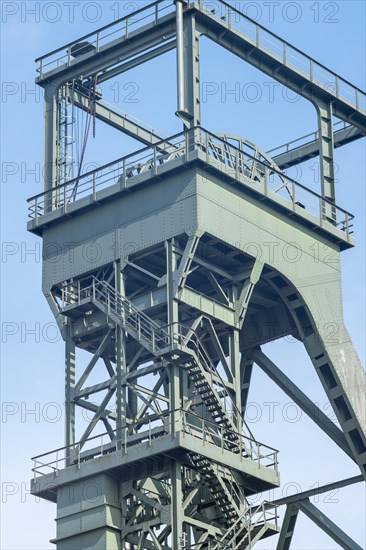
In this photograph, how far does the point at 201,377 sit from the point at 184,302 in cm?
222

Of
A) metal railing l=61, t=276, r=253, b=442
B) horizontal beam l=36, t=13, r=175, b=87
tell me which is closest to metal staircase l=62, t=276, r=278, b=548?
metal railing l=61, t=276, r=253, b=442

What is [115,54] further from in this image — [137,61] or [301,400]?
[301,400]

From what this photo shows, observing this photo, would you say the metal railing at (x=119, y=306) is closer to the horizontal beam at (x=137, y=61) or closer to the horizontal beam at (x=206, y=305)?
the horizontal beam at (x=206, y=305)

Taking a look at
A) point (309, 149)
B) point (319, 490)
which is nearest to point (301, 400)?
point (319, 490)

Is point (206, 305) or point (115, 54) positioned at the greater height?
point (115, 54)

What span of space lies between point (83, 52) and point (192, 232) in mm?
8645

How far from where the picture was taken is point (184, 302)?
2287 inches

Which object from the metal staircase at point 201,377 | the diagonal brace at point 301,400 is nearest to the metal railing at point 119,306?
the metal staircase at point 201,377

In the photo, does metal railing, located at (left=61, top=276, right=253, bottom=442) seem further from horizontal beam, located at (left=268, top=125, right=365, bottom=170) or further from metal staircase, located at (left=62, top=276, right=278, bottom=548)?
horizontal beam, located at (left=268, top=125, right=365, bottom=170)

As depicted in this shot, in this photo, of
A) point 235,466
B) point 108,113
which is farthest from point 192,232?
point 108,113

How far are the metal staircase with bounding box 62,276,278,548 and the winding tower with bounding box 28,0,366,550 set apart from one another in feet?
0.17

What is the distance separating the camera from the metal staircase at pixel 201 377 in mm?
56844

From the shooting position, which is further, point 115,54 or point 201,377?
point 115,54

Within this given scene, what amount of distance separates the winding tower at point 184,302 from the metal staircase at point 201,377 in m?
0.05
